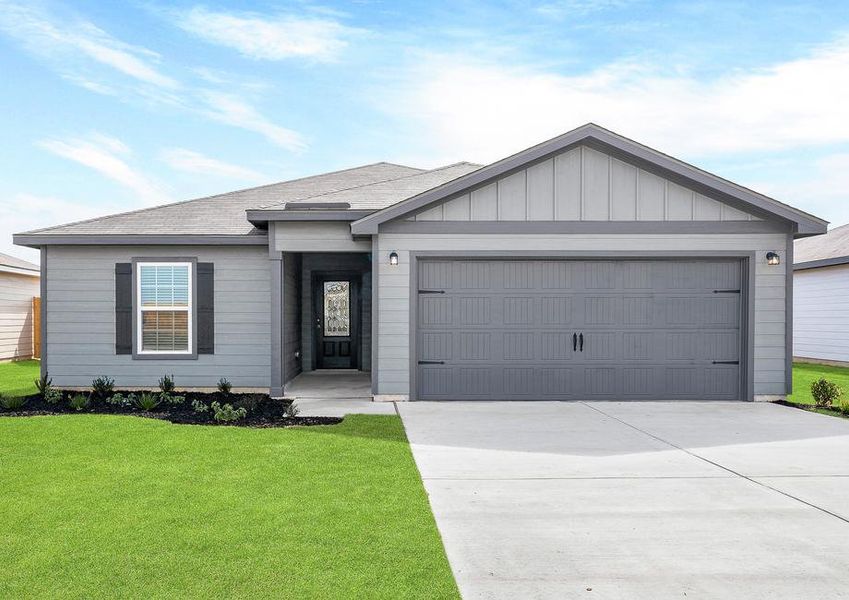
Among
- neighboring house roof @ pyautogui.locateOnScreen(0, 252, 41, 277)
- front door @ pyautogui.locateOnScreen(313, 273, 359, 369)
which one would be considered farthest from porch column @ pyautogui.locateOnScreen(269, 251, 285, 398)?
neighboring house roof @ pyautogui.locateOnScreen(0, 252, 41, 277)

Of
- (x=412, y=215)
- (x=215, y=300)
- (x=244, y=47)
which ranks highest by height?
(x=244, y=47)

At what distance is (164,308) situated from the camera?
10.3m

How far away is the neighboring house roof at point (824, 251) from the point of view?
15.5 m

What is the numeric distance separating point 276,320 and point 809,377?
447 inches

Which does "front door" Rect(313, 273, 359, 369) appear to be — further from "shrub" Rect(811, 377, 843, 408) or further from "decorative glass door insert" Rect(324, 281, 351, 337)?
"shrub" Rect(811, 377, 843, 408)

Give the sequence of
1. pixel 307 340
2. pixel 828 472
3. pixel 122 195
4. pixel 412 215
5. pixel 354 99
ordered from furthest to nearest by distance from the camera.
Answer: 1. pixel 122 195
2. pixel 354 99
3. pixel 307 340
4. pixel 412 215
5. pixel 828 472

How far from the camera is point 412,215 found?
9.18 metres

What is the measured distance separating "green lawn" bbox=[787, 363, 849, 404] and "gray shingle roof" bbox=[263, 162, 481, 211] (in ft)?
23.2

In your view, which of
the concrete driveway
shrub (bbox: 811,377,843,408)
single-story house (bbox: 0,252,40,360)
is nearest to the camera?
→ the concrete driveway

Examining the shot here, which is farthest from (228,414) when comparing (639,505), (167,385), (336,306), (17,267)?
(17,267)

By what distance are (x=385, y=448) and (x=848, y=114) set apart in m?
22.7

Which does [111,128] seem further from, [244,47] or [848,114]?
[848,114]

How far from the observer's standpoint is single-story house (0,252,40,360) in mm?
16594

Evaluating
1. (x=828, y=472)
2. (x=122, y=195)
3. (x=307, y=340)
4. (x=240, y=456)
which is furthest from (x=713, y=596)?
(x=122, y=195)
